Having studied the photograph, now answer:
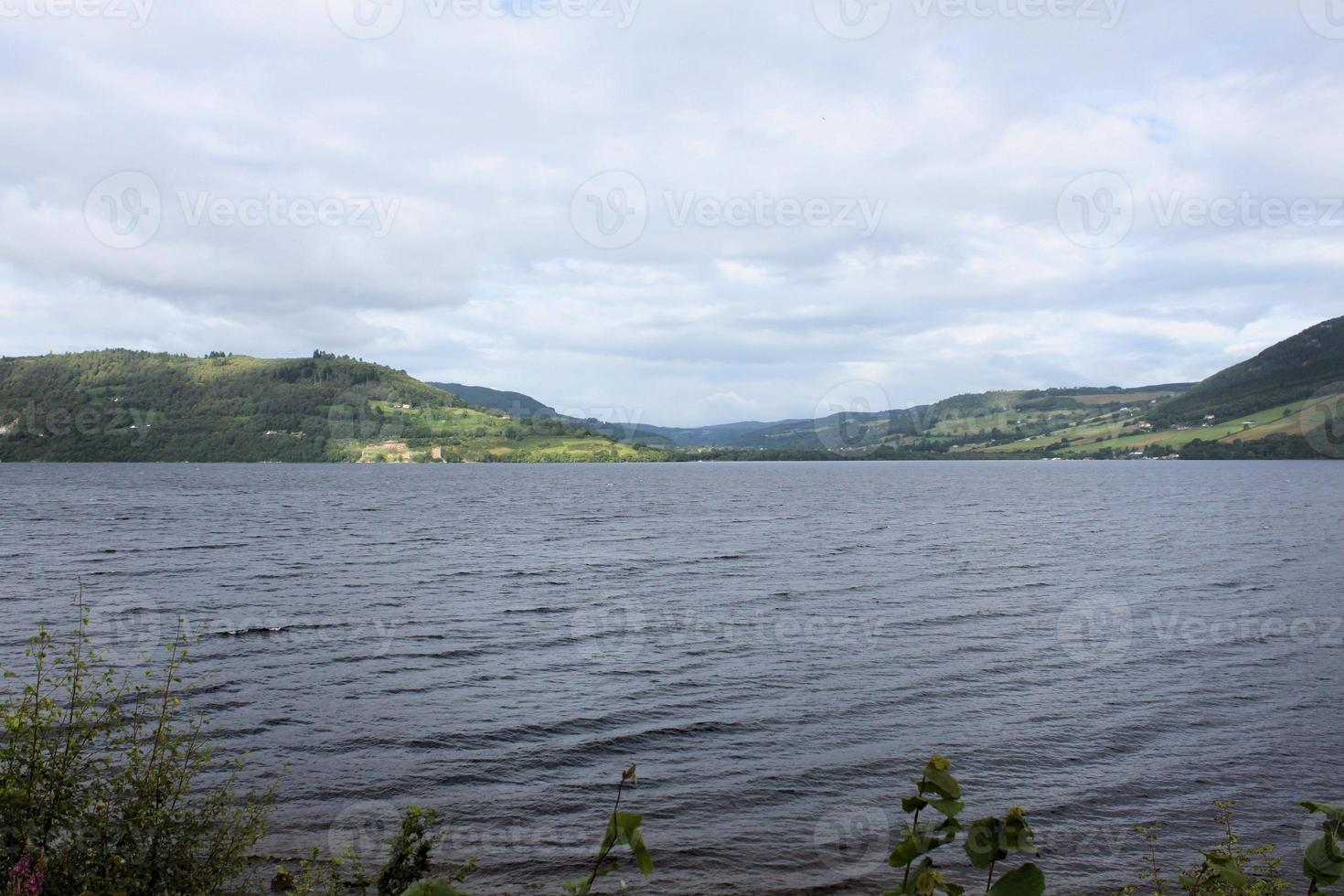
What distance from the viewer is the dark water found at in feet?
54.5

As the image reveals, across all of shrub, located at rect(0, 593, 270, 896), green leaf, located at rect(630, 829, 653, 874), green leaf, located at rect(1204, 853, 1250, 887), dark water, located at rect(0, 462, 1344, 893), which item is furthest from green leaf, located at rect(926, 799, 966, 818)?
dark water, located at rect(0, 462, 1344, 893)

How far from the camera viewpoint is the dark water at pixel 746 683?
1661cm

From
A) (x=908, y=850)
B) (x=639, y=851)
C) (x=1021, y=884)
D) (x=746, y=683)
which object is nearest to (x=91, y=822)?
(x=639, y=851)

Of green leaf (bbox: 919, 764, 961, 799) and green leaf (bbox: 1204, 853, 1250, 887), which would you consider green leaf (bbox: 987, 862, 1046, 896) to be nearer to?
green leaf (bbox: 919, 764, 961, 799)

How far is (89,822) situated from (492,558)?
51360 millimetres

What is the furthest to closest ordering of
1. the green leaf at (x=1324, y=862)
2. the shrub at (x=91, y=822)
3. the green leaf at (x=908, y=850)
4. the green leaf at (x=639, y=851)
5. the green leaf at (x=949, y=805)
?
the shrub at (x=91, y=822)
the green leaf at (x=1324, y=862)
the green leaf at (x=908, y=850)
the green leaf at (x=949, y=805)
the green leaf at (x=639, y=851)

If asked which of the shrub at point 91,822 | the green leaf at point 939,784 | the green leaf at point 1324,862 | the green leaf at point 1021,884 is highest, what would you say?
the green leaf at point 939,784

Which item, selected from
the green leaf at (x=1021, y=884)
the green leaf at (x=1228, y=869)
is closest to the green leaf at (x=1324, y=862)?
the green leaf at (x=1228, y=869)

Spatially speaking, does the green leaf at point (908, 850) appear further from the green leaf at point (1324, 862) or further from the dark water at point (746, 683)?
the dark water at point (746, 683)

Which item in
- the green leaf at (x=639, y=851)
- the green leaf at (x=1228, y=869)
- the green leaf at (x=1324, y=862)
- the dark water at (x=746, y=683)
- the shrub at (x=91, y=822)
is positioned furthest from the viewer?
the dark water at (x=746, y=683)

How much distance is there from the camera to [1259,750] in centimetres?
2094

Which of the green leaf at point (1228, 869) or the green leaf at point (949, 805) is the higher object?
the green leaf at point (949, 805)

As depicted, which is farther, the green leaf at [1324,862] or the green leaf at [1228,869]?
the green leaf at [1228,869]

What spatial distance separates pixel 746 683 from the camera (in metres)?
26.4
